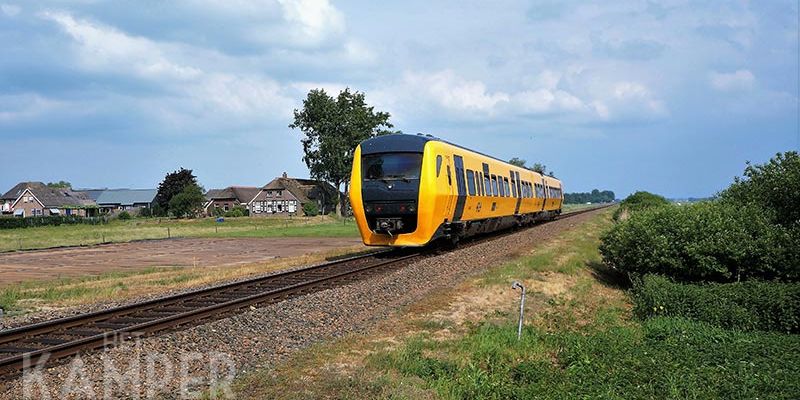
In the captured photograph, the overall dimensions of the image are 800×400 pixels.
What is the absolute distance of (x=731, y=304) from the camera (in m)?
11.5

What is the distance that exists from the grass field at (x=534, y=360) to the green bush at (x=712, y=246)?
8.45ft

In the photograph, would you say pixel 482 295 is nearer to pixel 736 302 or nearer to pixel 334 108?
pixel 736 302

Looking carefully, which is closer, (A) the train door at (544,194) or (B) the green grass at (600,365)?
(B) the green grass at (600,365)

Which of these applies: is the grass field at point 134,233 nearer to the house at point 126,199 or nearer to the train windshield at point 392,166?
the train windshield at point 392,166

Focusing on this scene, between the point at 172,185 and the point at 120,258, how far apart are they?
198 ft

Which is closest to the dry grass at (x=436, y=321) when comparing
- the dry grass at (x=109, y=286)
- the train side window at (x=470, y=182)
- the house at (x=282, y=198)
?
the train side window at (x=470, y=182)

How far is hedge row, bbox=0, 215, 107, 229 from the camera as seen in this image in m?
57.6

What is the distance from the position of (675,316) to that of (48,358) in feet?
33.1

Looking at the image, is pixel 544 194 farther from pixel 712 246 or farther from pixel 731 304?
pixel 731 304

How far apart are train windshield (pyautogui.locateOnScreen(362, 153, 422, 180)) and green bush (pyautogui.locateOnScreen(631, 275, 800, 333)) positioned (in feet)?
25.1

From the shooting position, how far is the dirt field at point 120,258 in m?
22.3

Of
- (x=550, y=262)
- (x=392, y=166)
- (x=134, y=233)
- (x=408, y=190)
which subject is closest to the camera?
(x=550, y=262)

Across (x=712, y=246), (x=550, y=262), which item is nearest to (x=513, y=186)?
(x=550, y=262)

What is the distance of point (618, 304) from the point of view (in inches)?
544
